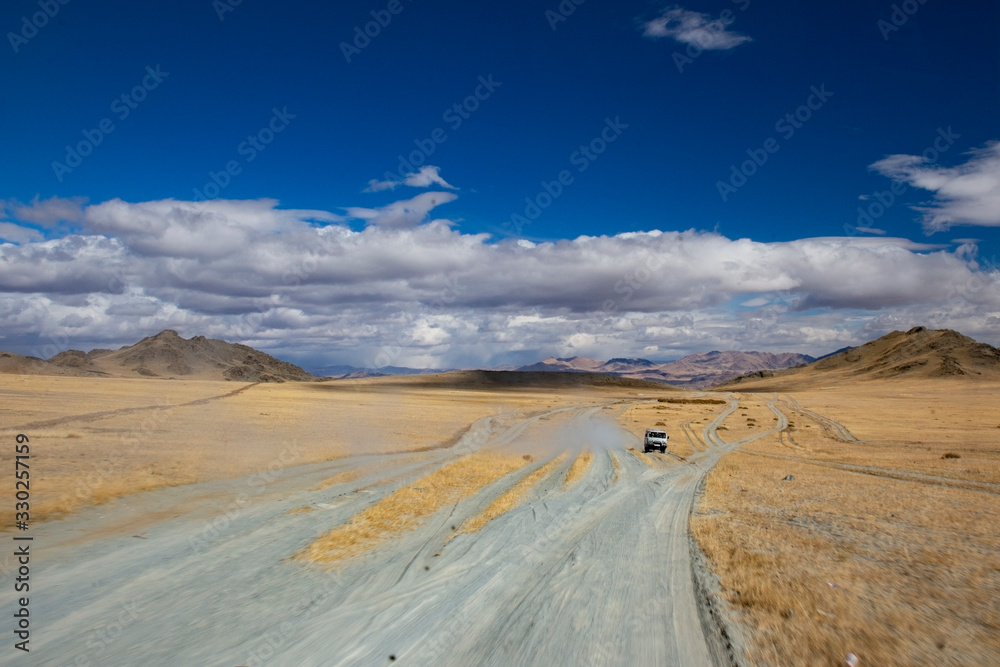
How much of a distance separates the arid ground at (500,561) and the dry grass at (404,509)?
110 millimetres

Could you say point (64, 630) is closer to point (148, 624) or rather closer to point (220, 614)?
point (148, 624)

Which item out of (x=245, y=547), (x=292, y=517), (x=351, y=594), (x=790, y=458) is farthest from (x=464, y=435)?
(x=351, y=594)

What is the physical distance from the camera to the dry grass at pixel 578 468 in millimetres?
24906

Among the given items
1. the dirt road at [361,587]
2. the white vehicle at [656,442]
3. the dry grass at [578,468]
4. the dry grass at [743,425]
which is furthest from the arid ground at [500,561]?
the dry grass at [743,425]

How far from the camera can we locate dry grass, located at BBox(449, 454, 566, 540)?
16.2 m

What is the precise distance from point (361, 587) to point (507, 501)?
9346mm

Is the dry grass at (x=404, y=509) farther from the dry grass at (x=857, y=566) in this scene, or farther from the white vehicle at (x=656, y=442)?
the white vehicle at (x=656, y=442)

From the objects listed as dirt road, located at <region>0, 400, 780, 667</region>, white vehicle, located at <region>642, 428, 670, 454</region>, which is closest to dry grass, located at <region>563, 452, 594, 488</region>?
dirt road, located at <region>0, 400, 780, 667</region>

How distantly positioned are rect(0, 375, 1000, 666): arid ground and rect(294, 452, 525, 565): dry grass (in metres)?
0.11

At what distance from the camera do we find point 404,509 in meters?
18.2

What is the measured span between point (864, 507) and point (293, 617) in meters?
18.0

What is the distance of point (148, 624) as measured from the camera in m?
9.34

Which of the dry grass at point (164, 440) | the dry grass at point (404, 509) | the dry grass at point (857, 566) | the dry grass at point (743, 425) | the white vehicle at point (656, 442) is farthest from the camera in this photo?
the dry grass at point (743, 425)

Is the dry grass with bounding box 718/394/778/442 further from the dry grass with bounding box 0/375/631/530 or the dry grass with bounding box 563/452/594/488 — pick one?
the dry grass with bounding box 0/375/631/530
